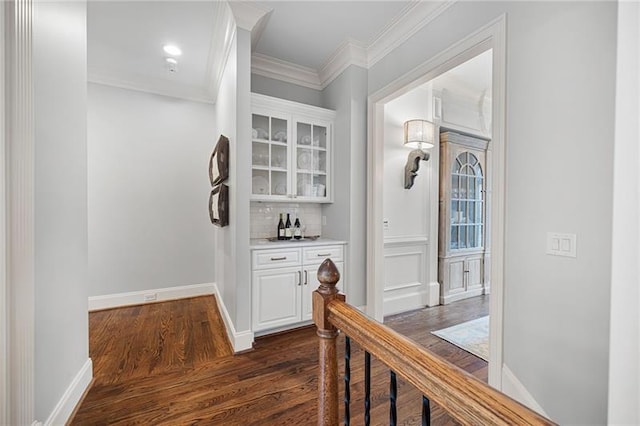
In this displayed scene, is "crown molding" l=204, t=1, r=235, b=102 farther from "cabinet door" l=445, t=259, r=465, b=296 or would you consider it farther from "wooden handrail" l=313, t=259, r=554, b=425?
"cabinet door" l=445, t=259, r=465, b=296

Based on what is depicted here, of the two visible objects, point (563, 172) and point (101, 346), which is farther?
point (101, 346)

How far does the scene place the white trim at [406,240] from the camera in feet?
10.6

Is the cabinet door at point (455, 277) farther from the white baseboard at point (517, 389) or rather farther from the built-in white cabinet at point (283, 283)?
the white baseboard at point (517, 389)

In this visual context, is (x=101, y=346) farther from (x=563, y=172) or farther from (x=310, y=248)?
(x=563, y=172)

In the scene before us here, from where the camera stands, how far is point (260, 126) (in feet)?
9.20

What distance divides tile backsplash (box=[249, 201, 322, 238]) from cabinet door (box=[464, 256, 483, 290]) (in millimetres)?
2149

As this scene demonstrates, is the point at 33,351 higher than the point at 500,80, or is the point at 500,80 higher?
the point at 500,80

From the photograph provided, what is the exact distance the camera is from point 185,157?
3713 mm

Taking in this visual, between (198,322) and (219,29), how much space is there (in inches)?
115

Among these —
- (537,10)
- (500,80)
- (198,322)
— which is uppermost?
(537,10)

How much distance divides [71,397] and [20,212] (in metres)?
1.19

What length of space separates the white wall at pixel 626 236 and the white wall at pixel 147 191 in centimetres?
386

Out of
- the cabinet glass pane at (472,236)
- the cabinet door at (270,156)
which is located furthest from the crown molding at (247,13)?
the cabinet glass pane at (472,236)

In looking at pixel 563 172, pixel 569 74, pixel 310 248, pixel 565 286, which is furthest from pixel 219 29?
pixel 565 286
